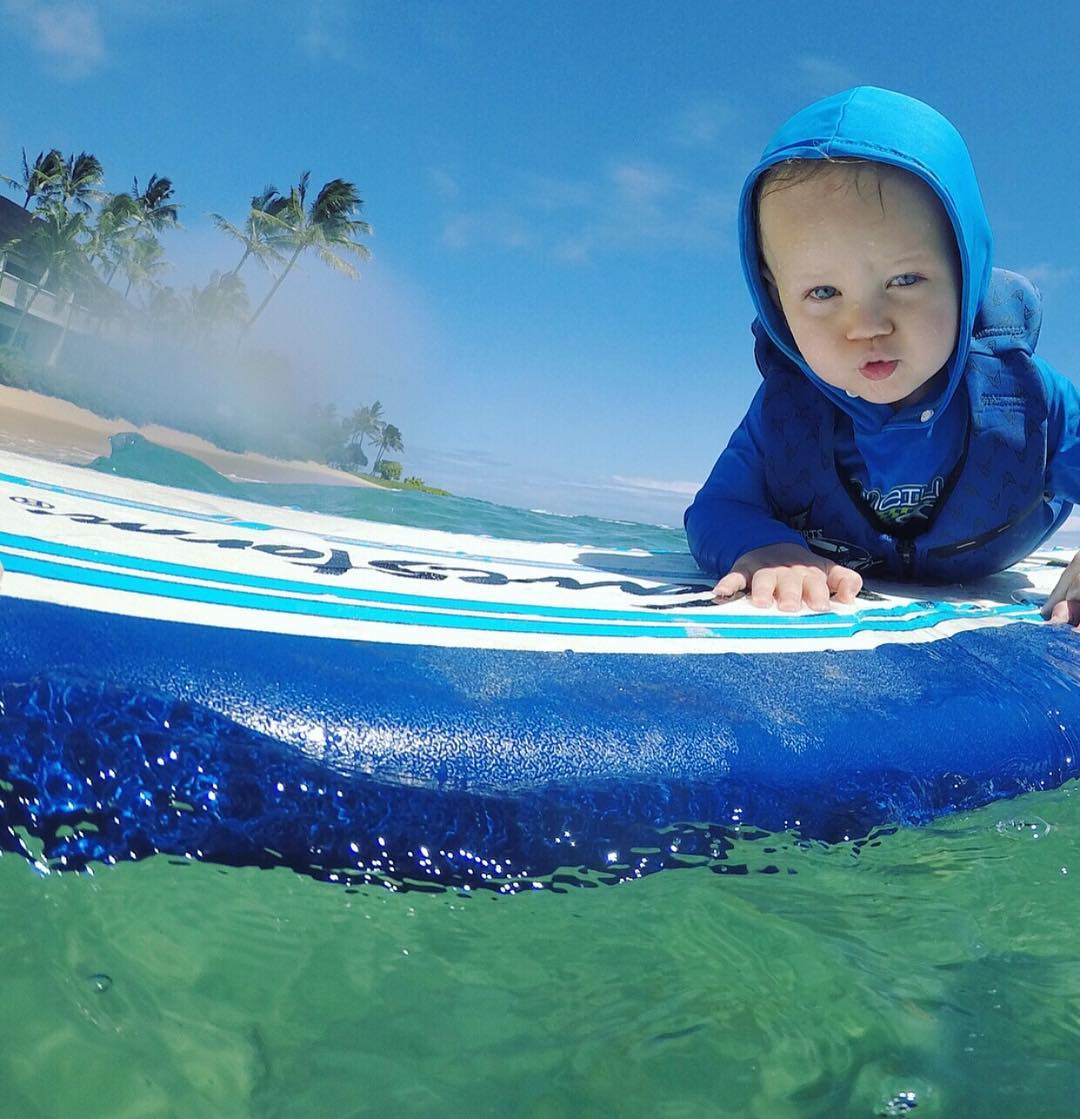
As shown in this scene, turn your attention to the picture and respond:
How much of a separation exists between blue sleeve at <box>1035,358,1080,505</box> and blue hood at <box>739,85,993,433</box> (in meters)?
0.22

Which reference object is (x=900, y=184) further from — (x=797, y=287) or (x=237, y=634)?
(x=237, y=634)

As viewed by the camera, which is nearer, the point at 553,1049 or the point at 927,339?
the point at 553,1049

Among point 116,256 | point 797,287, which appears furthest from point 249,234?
point 797,287

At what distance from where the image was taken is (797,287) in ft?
5.10

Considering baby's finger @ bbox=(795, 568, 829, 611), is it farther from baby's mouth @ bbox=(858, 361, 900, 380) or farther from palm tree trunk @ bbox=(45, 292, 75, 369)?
palm tree trunk @ bbox=(45, 292, 75, 369)

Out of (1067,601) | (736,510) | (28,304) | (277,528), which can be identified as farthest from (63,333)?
(1067,601)

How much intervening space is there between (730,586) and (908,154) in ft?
2.44

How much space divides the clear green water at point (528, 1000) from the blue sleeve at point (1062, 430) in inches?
47.9

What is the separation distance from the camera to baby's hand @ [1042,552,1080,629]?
168 centimetres

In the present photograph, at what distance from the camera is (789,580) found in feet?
5.25

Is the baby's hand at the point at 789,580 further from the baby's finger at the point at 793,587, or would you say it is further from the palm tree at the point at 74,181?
the palm tree at the point at 74,181

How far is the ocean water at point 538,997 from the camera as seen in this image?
618 mm

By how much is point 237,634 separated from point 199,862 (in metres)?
0.23

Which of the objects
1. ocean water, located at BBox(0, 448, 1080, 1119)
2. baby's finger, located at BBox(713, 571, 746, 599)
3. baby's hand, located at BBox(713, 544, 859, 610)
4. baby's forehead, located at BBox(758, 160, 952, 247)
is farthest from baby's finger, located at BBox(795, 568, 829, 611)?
ocean water, located at BBox(0, 448, 1080, 1119)
